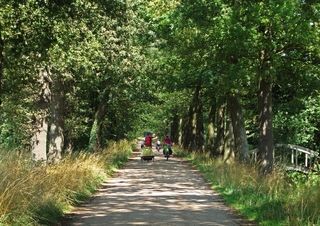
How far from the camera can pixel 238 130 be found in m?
Answer: 22.1

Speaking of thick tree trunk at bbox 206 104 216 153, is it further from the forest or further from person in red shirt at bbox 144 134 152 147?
person in red shirt at bbox 144 134 152 147

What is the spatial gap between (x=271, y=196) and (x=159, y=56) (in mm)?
16293

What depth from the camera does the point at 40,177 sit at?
39.2ft

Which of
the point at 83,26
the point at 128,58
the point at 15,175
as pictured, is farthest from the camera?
the point at 128,58

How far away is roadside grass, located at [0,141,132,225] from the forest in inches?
32.4

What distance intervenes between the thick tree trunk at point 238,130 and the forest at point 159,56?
1.6 inches

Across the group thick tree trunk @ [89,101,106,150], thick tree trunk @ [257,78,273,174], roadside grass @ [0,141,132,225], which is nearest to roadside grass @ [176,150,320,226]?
thick tree trunk @ [257,78,273,174]

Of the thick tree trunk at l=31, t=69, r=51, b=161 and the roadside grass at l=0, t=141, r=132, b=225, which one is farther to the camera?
the thick tree trunk at l=31, t=69, r=51, b=161

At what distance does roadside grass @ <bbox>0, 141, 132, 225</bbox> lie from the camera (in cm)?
905

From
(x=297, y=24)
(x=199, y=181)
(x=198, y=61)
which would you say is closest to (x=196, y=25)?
(x=297, y=24)

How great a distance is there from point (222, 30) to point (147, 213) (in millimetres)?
6260

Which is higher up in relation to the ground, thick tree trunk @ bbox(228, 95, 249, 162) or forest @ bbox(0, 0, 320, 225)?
forest @ bbox(0, 0, 320, 225)

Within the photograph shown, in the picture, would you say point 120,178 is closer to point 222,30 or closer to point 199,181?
point 199,181

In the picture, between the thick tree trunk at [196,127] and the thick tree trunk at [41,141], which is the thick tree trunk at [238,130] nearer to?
the thick tree trunk at [41,141]
